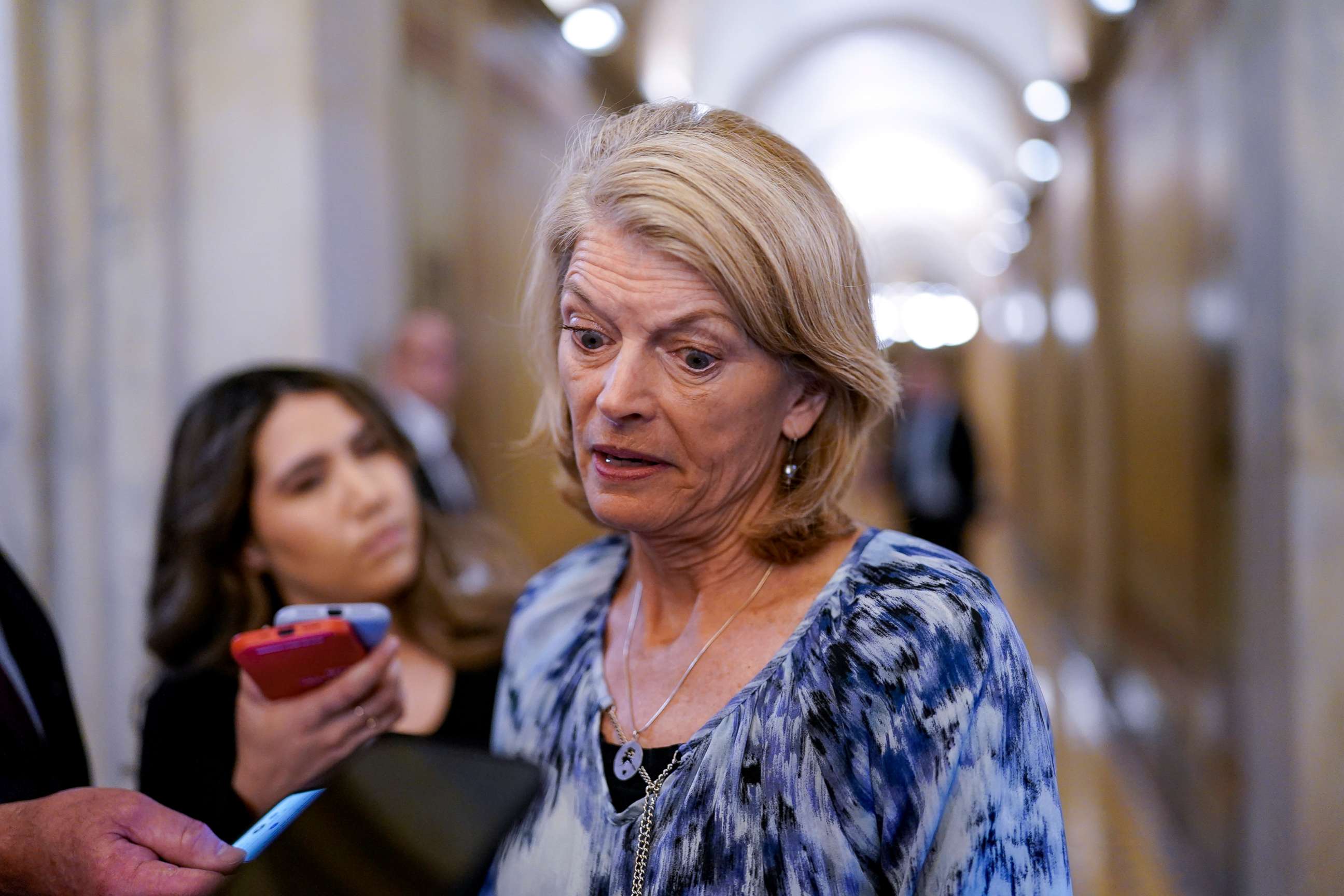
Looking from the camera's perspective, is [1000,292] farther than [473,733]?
Yes

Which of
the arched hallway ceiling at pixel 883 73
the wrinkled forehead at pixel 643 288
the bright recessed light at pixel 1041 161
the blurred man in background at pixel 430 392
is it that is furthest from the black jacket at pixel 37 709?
the bright recessed light at pixel 1041 161

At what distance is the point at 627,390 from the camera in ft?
4.57

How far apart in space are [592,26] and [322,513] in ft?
18.1

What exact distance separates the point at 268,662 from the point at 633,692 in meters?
0.55

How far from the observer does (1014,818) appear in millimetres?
1253

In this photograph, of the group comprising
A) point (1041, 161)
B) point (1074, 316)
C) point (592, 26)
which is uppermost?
point (592, 26)

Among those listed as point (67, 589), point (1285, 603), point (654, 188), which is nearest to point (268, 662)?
point (654, 188)

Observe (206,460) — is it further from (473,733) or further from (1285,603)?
(1285,603)

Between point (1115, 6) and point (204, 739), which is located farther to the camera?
point (1115, 6)

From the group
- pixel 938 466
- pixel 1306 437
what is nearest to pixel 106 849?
pixel 1306 437

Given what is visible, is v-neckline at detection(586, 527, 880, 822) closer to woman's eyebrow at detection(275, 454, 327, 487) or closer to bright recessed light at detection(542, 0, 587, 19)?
woman's eyebrow at detection(275, 454, 327, 487)

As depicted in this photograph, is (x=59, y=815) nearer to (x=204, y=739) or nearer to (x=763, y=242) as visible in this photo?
(x=204, y=739)

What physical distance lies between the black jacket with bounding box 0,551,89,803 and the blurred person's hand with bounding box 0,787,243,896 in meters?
0.14

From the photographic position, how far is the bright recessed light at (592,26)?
6805 millimetres
